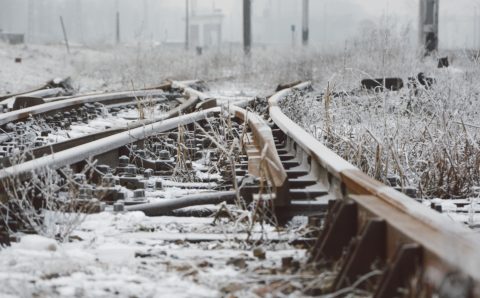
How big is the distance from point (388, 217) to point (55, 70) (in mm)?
30153

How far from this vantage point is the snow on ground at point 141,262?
2773 mm

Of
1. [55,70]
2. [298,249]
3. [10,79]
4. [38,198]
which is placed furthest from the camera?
[55,70]

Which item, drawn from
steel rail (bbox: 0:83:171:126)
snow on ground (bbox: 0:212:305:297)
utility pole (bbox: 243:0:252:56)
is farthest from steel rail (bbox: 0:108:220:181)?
utility pole (bbox: 243:0:252:56)

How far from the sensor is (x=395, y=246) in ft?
8.76

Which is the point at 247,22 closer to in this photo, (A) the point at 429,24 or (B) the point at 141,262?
(A) the point at 429,24

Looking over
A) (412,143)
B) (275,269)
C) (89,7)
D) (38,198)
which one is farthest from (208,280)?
(89,7)

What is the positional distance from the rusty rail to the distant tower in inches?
812

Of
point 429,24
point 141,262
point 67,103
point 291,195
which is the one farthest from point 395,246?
point 429,24

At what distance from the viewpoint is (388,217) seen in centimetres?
282

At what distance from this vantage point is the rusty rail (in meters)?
2.26

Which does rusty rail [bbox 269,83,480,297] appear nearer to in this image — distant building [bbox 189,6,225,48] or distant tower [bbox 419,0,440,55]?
distant tower [bbox 419,0,440,55]

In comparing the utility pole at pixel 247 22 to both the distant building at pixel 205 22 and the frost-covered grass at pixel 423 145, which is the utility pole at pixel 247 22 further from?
the distant building at pixel 205 22

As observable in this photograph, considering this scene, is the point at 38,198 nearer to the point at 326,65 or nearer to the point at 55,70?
the point at 326,65

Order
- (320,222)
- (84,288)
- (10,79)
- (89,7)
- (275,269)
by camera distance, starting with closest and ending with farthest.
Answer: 1. (84,288)
2. (275,269)
3. (320,222)
4. (10,79)
5. (89,7)
